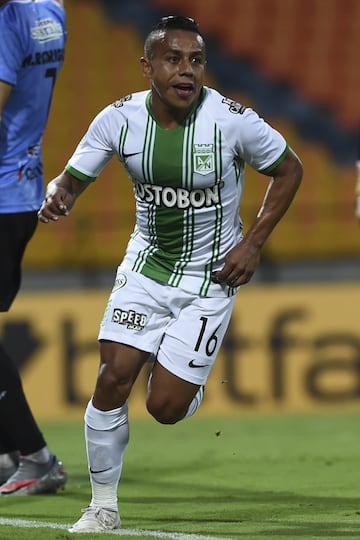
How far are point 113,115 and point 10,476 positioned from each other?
216cm

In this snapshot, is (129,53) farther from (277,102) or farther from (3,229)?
(3,229)

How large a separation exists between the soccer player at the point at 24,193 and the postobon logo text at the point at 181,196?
126 centimetres

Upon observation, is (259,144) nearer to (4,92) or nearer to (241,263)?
(241,263)

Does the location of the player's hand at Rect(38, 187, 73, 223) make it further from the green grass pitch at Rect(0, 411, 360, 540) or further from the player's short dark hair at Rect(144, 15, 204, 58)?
the green grass pitch at Rect(0, 411, 360, 540)

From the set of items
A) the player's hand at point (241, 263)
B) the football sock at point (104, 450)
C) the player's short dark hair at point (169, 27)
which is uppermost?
the player's short dark hair at point (169, 27)

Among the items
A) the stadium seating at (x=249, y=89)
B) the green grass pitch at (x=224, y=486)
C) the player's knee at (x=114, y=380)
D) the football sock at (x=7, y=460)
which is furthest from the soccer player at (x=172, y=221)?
the stadium seating at (x=249, y=89)

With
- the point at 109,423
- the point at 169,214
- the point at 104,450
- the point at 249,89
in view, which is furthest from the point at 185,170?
the point at 249,89

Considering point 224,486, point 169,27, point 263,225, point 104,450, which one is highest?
point 169,27

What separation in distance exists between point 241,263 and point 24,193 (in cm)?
162

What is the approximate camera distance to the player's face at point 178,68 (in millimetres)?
4703

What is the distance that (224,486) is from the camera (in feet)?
20.3

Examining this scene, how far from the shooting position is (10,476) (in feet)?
20.1

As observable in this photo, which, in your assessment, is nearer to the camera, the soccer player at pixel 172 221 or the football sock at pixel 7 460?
the soccer player at pixel 172 221

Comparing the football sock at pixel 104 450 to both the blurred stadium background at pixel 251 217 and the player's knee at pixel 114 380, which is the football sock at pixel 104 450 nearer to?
the player's knee at pixel 114 380
